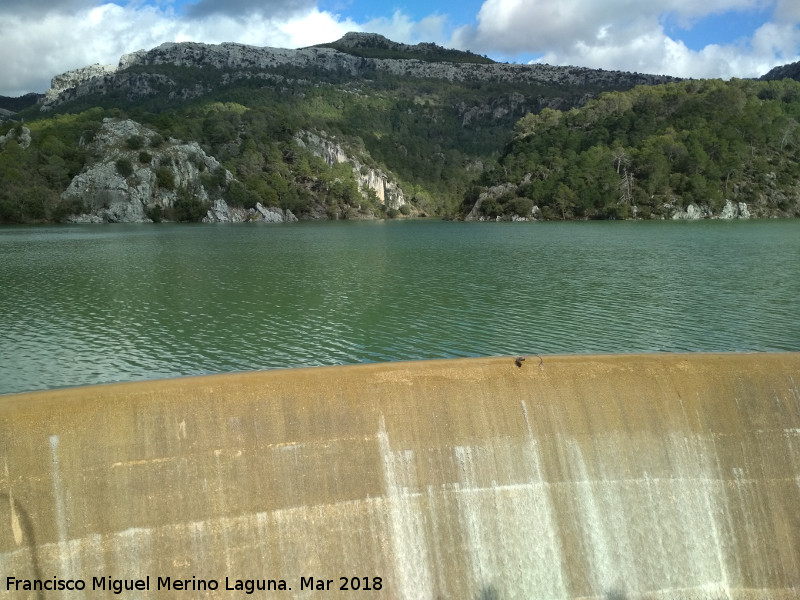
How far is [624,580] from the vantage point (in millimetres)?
8086

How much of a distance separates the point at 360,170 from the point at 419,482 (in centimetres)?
17531

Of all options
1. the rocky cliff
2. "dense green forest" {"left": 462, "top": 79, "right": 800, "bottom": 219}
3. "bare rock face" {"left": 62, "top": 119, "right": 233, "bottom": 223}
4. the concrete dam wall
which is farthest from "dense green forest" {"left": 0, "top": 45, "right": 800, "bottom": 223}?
the concrete dam wall

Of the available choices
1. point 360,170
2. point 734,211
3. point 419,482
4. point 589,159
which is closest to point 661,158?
point 589,159

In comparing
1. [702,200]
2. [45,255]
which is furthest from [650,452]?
[702,200]

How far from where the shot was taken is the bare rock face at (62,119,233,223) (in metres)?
109

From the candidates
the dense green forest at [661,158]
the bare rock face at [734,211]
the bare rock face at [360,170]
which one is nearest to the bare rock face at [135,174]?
the bare rock face at [360,170]

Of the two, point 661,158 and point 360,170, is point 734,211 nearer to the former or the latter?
point 661,158

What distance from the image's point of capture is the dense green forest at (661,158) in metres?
107

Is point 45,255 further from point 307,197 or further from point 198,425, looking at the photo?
point 307,197

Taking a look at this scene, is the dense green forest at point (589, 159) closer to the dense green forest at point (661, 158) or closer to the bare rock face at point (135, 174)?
the dense green forest at point (661, 158)

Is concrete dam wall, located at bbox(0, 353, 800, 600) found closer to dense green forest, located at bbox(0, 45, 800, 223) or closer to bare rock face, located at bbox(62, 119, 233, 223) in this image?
dense green forest, located at bbox(0, 45, 800, 223)

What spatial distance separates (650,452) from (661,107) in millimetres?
132189

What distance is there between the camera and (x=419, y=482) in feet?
26.2

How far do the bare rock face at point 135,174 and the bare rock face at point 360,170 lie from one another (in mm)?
38968
